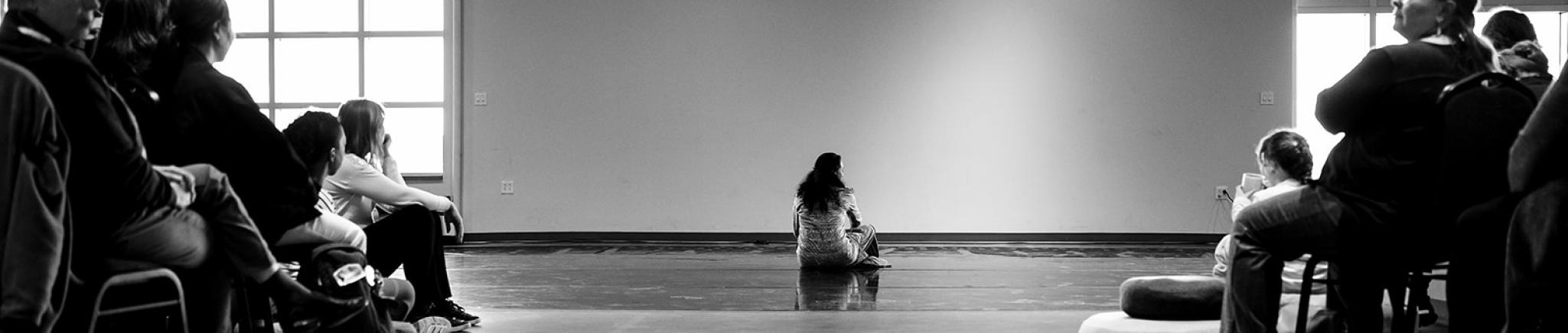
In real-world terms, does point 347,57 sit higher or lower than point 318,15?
lower

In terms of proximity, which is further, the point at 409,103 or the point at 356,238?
the point at 409,103

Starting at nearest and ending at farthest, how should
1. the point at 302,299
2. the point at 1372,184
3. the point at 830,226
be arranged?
the point at 302,299 → the point at 1372,184 → the point at 830,226

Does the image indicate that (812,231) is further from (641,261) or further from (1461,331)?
(1461,331)

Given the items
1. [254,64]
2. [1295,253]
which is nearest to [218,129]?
[1295,253]

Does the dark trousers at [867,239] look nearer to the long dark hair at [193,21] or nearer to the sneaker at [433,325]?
the sneaker at [433,325]

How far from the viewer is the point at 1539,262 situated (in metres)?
1.71

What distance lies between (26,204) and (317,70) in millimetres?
7819

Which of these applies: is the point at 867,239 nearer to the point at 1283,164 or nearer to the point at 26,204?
the point at 1283,164

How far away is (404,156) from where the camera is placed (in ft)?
30.4

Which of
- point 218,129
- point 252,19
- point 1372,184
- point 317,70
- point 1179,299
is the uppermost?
point 252,19

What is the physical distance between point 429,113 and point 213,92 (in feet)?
23.5

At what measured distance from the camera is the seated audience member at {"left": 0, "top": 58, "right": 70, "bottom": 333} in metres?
1.68

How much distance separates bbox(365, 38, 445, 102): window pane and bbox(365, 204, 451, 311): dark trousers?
578 centimetres

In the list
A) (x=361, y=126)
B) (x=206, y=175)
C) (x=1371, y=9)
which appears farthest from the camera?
(x=1371, y=9)
